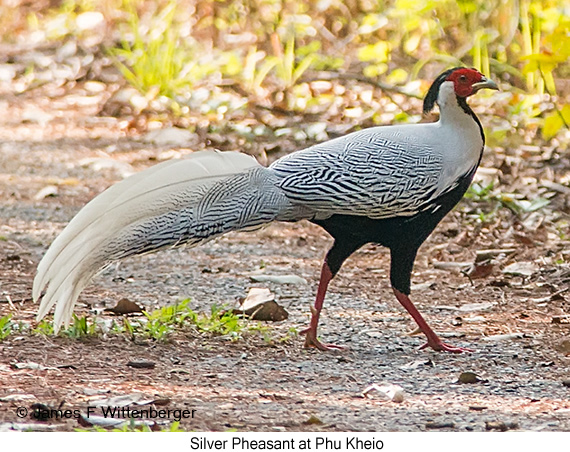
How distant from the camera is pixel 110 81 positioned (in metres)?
11.6

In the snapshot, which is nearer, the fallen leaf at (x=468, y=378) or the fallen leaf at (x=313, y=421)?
the fallen leaf at (x=313, y=421)

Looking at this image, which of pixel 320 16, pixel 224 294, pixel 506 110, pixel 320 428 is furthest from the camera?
pixel 320 16

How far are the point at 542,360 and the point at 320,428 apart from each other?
4.27ft

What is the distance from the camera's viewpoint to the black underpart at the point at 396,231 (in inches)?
171

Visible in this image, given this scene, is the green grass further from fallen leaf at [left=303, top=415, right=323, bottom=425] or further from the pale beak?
the pale beak

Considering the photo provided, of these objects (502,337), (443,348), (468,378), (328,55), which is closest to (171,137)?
(328,55)

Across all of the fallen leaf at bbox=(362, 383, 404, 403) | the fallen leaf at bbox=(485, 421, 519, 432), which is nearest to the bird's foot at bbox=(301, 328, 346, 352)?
the fallen leaf at bbox=(362, 383, 404, 403)

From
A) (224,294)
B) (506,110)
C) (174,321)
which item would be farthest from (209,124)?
(174,321)

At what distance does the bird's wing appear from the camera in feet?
13.8

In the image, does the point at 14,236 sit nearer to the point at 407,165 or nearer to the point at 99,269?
the point at 99,269

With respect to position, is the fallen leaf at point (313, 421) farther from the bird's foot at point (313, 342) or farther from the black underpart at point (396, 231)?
the black underpart at point (396, 231)

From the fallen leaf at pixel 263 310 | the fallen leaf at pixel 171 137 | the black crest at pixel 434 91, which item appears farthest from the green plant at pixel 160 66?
the black crest at pixel 434 91

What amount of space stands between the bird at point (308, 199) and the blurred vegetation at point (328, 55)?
12.1 feet

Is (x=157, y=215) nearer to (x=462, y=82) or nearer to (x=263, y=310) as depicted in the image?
(x=263, y=310)
